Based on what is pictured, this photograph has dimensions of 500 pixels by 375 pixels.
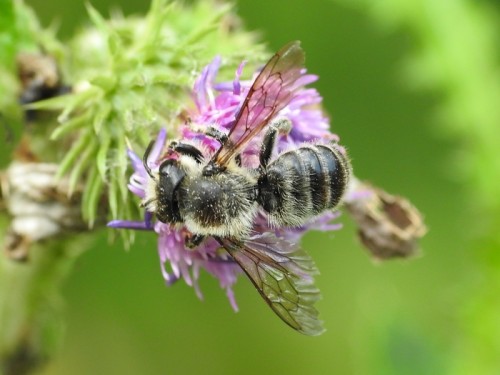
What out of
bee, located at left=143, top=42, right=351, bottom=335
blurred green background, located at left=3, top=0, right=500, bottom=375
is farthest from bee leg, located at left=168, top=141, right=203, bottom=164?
blurred green background, located at left=3, top=0, right=500, bottom=375

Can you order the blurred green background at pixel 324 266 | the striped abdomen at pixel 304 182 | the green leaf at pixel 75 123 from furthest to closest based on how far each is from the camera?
the blurred green background at pixel 324 266 < the green leaf at pixel 75 123 < the striped abdomen at pixel 304 182

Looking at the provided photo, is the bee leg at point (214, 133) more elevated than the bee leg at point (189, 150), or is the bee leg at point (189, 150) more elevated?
the bee leg at point (214, 133)

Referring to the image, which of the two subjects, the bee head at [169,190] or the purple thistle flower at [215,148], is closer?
the bee head at [169,190]

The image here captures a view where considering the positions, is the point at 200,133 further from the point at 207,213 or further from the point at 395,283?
the point at 395,283

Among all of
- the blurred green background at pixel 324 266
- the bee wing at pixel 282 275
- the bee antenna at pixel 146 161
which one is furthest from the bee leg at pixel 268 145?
the blurred green background at pixel 324 266

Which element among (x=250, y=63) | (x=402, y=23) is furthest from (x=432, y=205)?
(x=250, y=63)

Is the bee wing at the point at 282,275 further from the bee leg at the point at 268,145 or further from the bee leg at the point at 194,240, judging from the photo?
the bee leg at the point at 268,145

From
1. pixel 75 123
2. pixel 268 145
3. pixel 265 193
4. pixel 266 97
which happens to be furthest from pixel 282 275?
pixel 75 123
